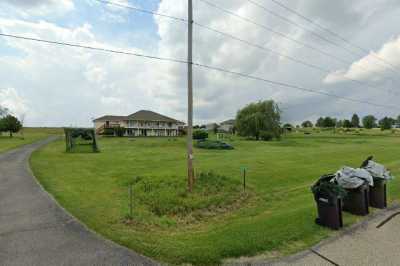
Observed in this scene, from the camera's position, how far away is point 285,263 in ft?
11.7

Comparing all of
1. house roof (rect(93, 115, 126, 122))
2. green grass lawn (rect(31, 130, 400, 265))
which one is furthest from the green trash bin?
house roof (rect(93, 115, 126, 122))

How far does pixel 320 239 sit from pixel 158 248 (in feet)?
10.3

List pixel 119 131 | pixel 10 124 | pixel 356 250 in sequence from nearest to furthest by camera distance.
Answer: pixel 356 250 < pixel 10 124 < pixel 119 131

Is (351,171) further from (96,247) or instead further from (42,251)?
(42,251)

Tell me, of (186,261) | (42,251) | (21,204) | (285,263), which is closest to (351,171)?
(285,263)

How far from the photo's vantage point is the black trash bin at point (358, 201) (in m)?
5.58

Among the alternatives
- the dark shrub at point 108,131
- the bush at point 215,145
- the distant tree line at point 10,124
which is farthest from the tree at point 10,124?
the bush at point 215,145

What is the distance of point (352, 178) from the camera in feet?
17.9

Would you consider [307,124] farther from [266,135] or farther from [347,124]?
[266,135]

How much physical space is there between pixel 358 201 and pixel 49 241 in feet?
22.9

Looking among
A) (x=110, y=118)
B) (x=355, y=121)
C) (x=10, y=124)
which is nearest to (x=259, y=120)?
(x=110, y=118)

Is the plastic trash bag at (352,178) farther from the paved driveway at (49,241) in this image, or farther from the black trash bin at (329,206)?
the paved driveway at (49,241)

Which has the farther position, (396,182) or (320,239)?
(396,182)

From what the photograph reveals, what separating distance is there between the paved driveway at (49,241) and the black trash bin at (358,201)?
16.7ft
